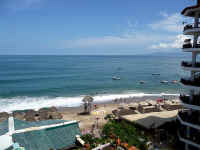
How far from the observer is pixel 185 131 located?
15.2 meters

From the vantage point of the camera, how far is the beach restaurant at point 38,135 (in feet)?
43.3

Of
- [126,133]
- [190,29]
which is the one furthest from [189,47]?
[126,133]

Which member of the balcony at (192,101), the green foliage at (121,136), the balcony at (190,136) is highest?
the balcony at (192,101)

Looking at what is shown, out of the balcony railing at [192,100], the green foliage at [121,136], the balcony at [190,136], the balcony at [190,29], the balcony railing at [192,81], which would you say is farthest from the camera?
the green foliage at [121,136]

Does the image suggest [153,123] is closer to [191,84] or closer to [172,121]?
[172,121]

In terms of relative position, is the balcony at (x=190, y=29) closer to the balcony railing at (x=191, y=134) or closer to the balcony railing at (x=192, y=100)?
the balcony railing at (x=192, y=100)

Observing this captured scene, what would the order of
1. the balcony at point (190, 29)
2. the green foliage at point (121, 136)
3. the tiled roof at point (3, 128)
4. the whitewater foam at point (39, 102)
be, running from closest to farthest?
the balcony at point (190, 29), the tiled roof at point (3, 128), the green foliage at point (121, 136), the whitewater foam at point (39, 102)

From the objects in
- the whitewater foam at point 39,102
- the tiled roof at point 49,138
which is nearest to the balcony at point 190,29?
the tiled roof at point 49,138

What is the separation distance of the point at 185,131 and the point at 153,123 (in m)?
3.17

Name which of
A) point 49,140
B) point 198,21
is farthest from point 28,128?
point 198,21

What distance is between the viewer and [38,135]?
565 inches

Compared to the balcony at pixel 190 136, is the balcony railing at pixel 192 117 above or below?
above

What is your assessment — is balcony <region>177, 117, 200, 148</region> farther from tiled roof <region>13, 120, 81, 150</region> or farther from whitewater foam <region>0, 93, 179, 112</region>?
whitewater foam <region>0, 93, 179, 112</region>

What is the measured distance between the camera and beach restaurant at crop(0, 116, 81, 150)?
13198mm
